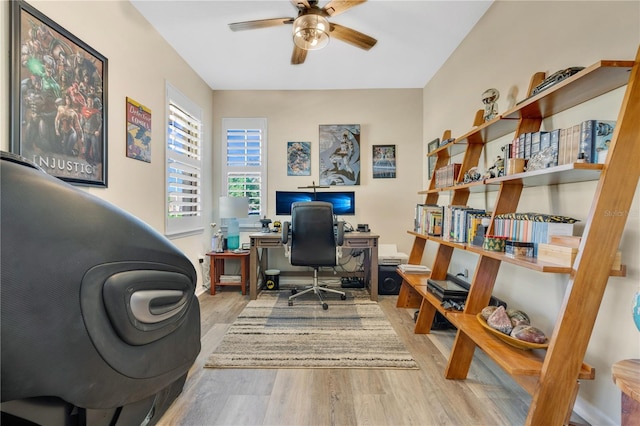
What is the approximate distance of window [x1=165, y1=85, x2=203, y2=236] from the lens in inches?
107

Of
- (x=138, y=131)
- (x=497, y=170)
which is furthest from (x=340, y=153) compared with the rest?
(x=138, y=131)

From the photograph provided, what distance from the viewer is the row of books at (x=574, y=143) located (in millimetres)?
1165

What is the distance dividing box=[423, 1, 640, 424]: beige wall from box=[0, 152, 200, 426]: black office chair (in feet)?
5.79

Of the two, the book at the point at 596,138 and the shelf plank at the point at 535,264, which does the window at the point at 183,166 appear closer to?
the shelf plank at the point at 535,264

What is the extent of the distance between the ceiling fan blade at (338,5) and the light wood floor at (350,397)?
241 cm

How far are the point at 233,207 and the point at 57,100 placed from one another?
1831 millimetres

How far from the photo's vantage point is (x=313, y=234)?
108 inches

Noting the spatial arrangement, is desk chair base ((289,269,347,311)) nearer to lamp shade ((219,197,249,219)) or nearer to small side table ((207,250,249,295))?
small side table ((207,250,249,295))

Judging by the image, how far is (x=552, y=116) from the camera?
157 centimetres

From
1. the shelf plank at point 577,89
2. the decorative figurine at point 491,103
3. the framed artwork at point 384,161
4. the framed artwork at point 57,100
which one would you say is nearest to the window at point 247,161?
the framed artwork at point 384,161

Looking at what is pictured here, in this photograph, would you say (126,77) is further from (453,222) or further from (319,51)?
(453,222)

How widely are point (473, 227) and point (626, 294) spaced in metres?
0.78

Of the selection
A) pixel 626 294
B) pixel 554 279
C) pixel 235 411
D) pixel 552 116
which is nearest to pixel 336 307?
pixel 235 411

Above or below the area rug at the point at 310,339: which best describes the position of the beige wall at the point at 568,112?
above
